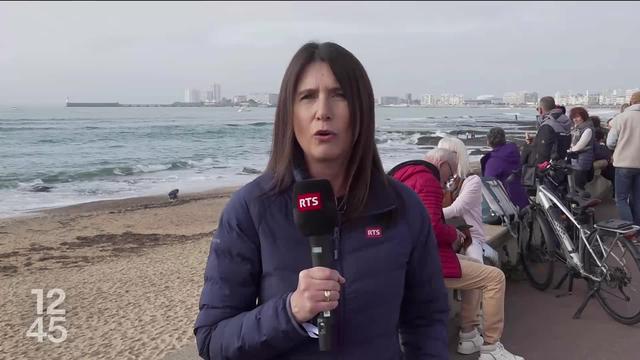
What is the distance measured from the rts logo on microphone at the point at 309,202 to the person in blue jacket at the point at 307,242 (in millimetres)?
108

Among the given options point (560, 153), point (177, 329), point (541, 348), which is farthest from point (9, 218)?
point (541, 348)

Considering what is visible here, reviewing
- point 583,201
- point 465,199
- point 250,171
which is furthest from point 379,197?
point 250,171

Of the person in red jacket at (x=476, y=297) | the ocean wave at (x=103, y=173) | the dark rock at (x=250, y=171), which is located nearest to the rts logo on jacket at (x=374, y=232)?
the person in red jacket at (x=476, y=297)

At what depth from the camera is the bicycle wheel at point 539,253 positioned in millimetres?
5508

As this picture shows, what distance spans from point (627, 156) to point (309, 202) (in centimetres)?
683

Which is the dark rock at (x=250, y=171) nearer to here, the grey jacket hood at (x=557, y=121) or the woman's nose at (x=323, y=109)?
the grey jacket hood at (x=557, y=121)

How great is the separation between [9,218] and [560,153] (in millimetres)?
16946

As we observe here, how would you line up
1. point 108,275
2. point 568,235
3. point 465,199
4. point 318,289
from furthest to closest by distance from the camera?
point 108,275 → point 568,235 → point 465,199 → point 318,289

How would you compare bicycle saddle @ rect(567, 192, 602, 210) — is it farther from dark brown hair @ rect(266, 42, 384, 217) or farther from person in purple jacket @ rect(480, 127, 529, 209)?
dark brown hair @ rect(266, 42, 384, 217)

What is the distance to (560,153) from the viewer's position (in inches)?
314

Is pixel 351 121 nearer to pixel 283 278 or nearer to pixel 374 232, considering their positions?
pixel 374 232

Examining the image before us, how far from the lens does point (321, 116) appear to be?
1475 mm

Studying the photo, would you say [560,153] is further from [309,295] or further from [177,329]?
[309,295]

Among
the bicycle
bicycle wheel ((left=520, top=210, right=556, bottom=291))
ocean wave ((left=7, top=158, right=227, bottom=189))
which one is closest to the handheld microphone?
the bicycle
